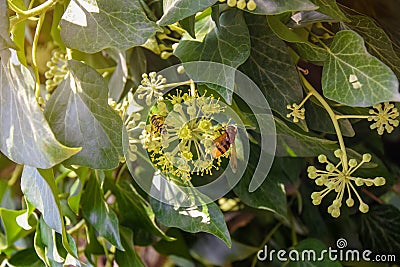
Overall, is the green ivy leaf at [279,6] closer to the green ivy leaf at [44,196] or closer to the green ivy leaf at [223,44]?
the green ivy leaf at [223,44]

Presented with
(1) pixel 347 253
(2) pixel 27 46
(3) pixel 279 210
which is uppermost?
(2) pixel 27 46

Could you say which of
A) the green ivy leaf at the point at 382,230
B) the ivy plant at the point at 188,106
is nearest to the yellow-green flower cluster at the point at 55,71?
the ivy plant at the point at 188,106

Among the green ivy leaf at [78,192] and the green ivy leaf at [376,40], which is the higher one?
the green ivy leaf at [376,40]

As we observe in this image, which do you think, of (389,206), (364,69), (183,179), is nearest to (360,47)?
(364,69)

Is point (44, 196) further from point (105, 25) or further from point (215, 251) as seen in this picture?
point (215, 251)

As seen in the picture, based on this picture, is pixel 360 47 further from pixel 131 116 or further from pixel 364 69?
pixel 131 116

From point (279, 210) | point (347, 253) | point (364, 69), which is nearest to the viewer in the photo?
point (364, 69)

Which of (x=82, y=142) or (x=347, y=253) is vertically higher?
(x=82, y=142)
